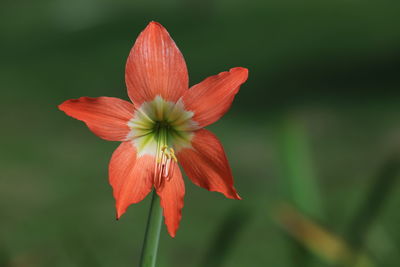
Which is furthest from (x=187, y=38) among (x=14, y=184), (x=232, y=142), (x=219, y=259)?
(x=219, y=259)

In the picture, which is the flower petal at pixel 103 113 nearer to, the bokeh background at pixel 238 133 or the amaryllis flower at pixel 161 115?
the amaryllis flower at pixel 161 115

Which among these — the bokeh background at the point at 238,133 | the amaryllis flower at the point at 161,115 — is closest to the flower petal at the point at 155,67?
the amaryllis flower at the point at 161,115

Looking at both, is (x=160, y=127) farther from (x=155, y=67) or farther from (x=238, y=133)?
(x=238, y=133)

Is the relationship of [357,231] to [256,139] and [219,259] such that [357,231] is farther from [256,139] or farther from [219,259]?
[256,139]

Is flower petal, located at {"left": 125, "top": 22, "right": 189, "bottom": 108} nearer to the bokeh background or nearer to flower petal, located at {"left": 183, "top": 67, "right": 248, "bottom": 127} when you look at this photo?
Answer: flower petal, located at {"left": 183, "top": 67, "right": 248, "bottom": 127}

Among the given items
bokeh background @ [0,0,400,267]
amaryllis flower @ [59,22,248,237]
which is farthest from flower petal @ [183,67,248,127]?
bokeh background @ [0,0,400,267]

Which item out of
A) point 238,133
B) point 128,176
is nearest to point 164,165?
point 128,176

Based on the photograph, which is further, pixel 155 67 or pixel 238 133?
pixel 238 133
